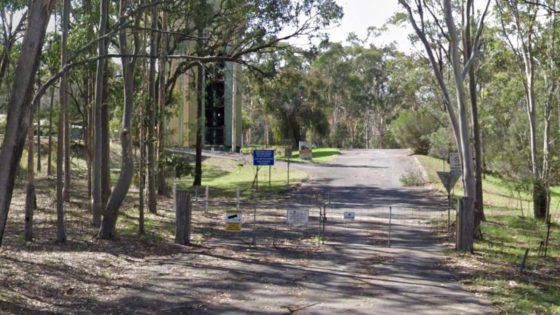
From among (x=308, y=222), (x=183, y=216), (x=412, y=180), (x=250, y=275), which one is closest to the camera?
(x=250, y=275)

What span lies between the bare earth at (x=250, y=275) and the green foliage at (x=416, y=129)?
121 ft

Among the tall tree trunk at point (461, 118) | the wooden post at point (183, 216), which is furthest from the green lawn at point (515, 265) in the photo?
the wooden post at point (183, 216)

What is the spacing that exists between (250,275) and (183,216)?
449 cm

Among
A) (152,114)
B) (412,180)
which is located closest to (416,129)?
(412,180)

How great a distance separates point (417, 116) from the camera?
2345 inches

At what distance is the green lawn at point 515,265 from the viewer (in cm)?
1097

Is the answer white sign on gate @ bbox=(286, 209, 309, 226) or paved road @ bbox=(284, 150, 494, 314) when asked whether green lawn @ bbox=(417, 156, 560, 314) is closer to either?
paved road @ bbox=(284, 150, 494, 314)

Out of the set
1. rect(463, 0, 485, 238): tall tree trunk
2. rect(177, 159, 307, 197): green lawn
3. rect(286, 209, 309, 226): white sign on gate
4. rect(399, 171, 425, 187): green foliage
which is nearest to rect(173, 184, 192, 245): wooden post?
rect(286, 209, 309, 226): white sign on gate

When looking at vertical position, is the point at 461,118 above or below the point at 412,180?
above

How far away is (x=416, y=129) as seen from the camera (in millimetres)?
59969

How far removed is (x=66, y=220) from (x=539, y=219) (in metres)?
15.6

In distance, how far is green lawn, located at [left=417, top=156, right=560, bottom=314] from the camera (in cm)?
1097

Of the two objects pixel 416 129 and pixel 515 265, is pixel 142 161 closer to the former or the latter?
pixel 515 265

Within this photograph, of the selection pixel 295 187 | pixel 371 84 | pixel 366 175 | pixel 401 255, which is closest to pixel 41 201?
pixel 295 187
